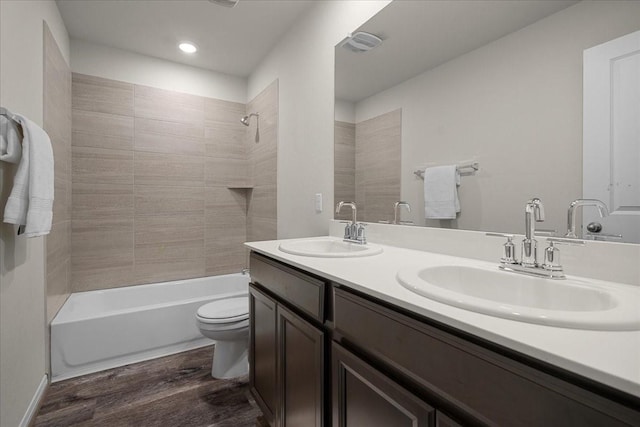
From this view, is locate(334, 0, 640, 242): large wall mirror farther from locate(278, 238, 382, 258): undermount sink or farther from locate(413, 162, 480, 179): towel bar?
locate(278, 238, 382, 258): undermount sink

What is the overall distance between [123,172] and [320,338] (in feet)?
8.40

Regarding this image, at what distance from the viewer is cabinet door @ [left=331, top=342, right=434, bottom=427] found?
676 mm

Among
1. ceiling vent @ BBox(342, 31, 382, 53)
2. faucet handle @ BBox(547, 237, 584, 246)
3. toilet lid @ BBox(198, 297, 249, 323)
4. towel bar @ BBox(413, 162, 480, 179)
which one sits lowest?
toilet lid @ BBox(198, 297, 249, 323)

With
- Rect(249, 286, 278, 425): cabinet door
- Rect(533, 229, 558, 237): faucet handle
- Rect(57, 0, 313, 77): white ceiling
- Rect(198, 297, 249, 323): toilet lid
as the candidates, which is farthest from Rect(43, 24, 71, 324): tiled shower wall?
Rect(533, 229, 558, 237): faucet handle

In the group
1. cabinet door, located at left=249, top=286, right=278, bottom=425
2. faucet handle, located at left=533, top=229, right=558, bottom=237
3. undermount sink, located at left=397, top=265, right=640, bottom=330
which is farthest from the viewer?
cabinet door, located at left=249, top=286, right=278, bottom=425

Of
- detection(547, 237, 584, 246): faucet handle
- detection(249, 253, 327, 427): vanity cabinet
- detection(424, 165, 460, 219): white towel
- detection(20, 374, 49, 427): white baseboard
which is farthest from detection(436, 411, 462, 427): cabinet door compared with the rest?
detection(20, 374, 49, 427): white baseboard

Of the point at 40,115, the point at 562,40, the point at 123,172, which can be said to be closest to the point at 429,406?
the point at 562,40

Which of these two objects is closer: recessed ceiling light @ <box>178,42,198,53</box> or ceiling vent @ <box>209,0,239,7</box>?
ceiling vent @ <box>209,0,239,7</box>

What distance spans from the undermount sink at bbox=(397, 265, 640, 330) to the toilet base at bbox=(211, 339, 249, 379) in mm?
1569

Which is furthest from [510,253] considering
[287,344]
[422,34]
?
[422,34]

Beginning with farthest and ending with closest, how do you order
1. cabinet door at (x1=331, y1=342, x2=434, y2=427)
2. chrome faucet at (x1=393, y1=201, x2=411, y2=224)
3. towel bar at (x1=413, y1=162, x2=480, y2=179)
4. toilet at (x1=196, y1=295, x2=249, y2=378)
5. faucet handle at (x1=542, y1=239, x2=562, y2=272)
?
toilet at (x1=196, y1=295, x2=249, y2=378)
chrome faucet at (x1=393, y1=201, x2=411, y2=224)
towel bar at (x1=413, y1=162, x2=480, y2=179)
faucet handle at (x1=542, y1=239, x2=562, y2=272)
cabinet door at (x1=331, y1=342, x2=434, y2=427)

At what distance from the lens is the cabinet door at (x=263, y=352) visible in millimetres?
1356

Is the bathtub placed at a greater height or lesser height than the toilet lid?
lesser

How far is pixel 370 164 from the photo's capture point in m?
1.67
